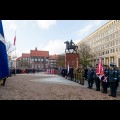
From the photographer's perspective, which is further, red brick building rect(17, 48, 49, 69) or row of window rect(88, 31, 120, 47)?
red brick building rect(17, 48, 49, 69)

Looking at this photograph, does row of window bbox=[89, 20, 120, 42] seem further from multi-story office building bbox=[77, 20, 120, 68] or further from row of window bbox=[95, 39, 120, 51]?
row of window bbox=[95, 39, 120, 51]

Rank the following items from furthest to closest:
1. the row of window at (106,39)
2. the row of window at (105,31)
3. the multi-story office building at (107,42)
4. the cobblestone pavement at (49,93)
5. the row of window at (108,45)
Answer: the row of window at (105,31), the row of window at (106,39), the row of window at (108,45), the multi-story office building at (107,42), the cobblestone pavement at (49,93)

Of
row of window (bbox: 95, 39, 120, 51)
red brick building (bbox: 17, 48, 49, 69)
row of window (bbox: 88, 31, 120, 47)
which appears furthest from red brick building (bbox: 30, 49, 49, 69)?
row of window (bbox: 95, 39, 120, 51)

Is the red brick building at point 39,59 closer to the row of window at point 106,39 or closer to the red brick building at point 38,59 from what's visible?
the red brick building at point 38,59

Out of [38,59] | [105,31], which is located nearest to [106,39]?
[105,31]

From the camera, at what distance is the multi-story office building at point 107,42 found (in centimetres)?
7819

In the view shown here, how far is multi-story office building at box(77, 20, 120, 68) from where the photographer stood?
78.2m

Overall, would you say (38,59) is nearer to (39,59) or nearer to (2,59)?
(39,59)

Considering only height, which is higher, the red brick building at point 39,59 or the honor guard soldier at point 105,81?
the red brick building at point 39,59

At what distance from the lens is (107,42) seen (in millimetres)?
89500

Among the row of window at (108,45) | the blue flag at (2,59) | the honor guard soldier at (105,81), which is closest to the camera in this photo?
the blue flag at (2,59)

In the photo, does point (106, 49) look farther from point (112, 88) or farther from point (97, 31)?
point (112, 88)

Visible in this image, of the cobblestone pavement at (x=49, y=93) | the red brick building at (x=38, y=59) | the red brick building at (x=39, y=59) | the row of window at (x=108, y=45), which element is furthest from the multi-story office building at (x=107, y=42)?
the cobblestone pavement at (x=49, y=93)
